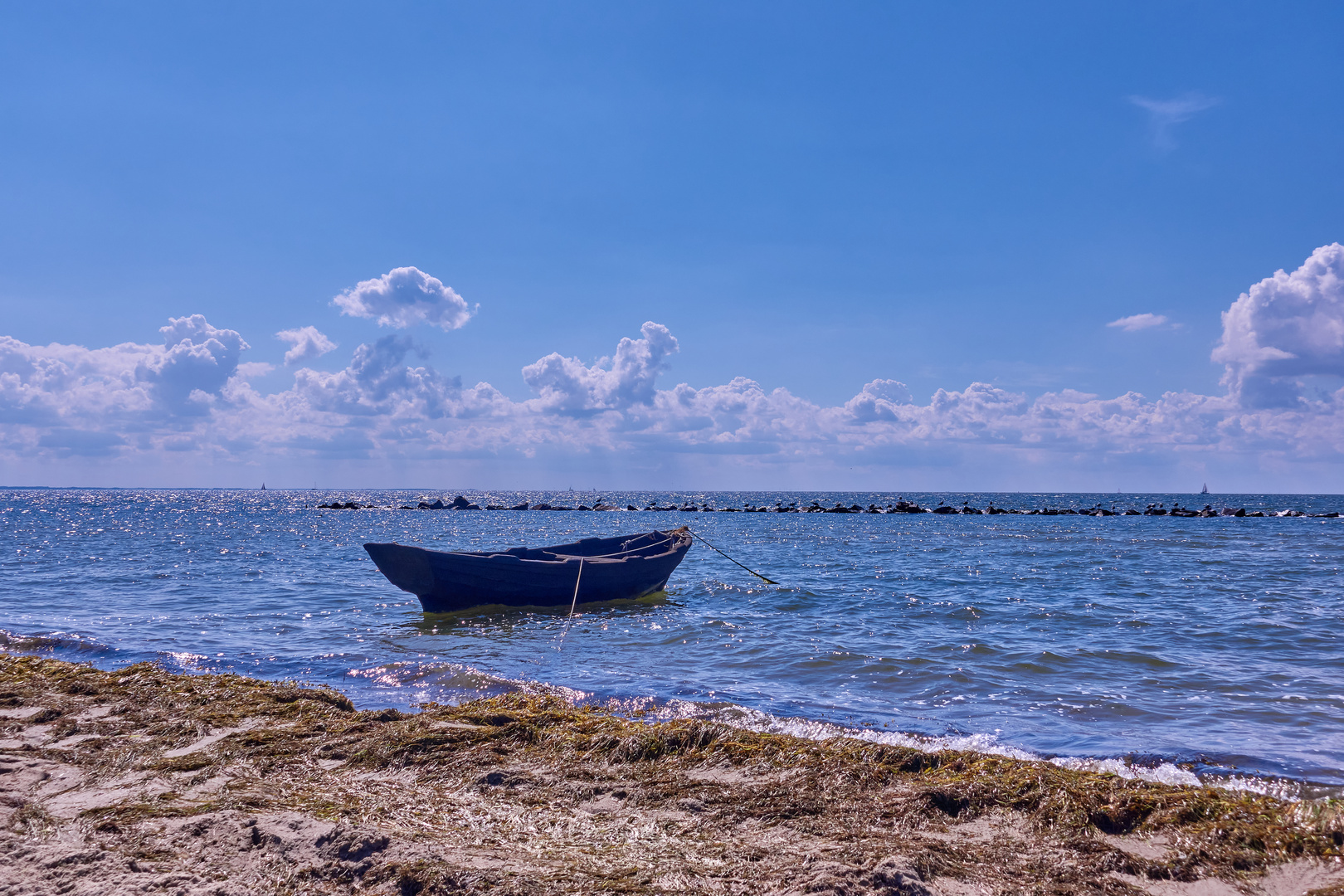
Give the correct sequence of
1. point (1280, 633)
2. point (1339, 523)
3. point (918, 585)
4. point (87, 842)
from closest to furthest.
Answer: point (87, 842) → point (1280, 633) → point (918, 585) → point (1339, 523)

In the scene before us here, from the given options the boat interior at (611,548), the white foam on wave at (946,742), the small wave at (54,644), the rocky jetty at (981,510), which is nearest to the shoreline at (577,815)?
the white foam on wave at (946,742)

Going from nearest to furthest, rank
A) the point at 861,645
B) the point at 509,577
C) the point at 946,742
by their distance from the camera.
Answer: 1. the point at 946,742
2. the point at 861,645
3. the point at 509,577

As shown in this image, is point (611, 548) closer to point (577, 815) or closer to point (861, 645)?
point (861, 645)

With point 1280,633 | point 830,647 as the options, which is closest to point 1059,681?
point 830,647

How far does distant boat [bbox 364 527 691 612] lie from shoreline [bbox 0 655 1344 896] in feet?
28.5

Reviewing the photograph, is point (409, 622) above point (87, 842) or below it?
below

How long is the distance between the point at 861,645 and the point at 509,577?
8103 mm

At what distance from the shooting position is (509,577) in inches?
679

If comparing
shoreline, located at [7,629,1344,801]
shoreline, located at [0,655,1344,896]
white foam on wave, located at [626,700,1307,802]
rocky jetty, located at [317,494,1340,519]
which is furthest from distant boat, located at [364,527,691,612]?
rocky jetty, located at [317,494,1340,519]

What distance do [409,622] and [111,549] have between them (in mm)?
29852

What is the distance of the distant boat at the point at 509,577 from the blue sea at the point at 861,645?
45cm

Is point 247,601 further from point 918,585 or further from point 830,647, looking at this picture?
point 918,585

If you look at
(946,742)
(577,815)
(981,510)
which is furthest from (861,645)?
(981,510)

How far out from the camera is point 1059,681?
10.9m
